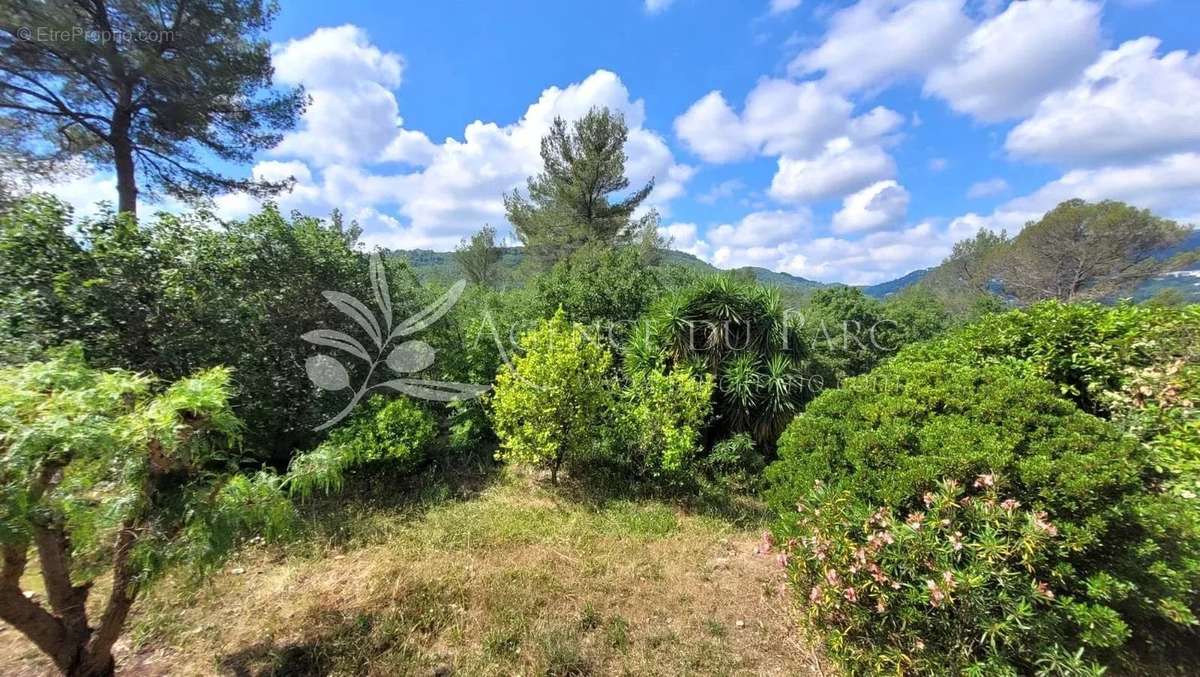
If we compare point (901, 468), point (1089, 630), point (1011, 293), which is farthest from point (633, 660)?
point (1011, 293)

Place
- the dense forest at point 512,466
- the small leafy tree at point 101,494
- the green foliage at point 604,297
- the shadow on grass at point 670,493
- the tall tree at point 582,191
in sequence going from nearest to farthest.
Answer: the small leafy tree at point 101,494
the dense forest at point 512,466
the shadow on grass at point 670,493
the green foliage at point 604,297
the tall tree at point 582,191

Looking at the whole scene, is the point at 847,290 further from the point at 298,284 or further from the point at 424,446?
the point at 298,284

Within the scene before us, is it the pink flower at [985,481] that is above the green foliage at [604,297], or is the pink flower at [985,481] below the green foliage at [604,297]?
below

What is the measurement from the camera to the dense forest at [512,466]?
211 cm

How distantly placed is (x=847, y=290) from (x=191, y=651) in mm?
16734

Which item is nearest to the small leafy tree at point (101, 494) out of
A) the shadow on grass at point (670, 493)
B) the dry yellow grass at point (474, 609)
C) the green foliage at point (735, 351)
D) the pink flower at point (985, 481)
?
the dry yellow grass at point (474, 609)

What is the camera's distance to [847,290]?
14.6 meters

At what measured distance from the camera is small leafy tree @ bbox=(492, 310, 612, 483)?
514 centimetres

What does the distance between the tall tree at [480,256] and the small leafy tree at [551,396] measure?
23581mm

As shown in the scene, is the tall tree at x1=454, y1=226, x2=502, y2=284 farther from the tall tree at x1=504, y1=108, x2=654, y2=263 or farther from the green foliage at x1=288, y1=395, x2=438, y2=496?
the green foliage at x1=288, y1=395, x2=438, y2=496

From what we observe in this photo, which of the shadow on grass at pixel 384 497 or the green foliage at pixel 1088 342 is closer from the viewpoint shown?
the green foliage at pixel 1088 342

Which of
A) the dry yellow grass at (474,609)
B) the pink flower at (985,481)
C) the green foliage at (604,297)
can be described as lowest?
the dry yellow grass at (474,609)

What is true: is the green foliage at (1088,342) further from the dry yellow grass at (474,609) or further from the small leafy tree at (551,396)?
the small leafy tree at (551,396)

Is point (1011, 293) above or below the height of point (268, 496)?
above
